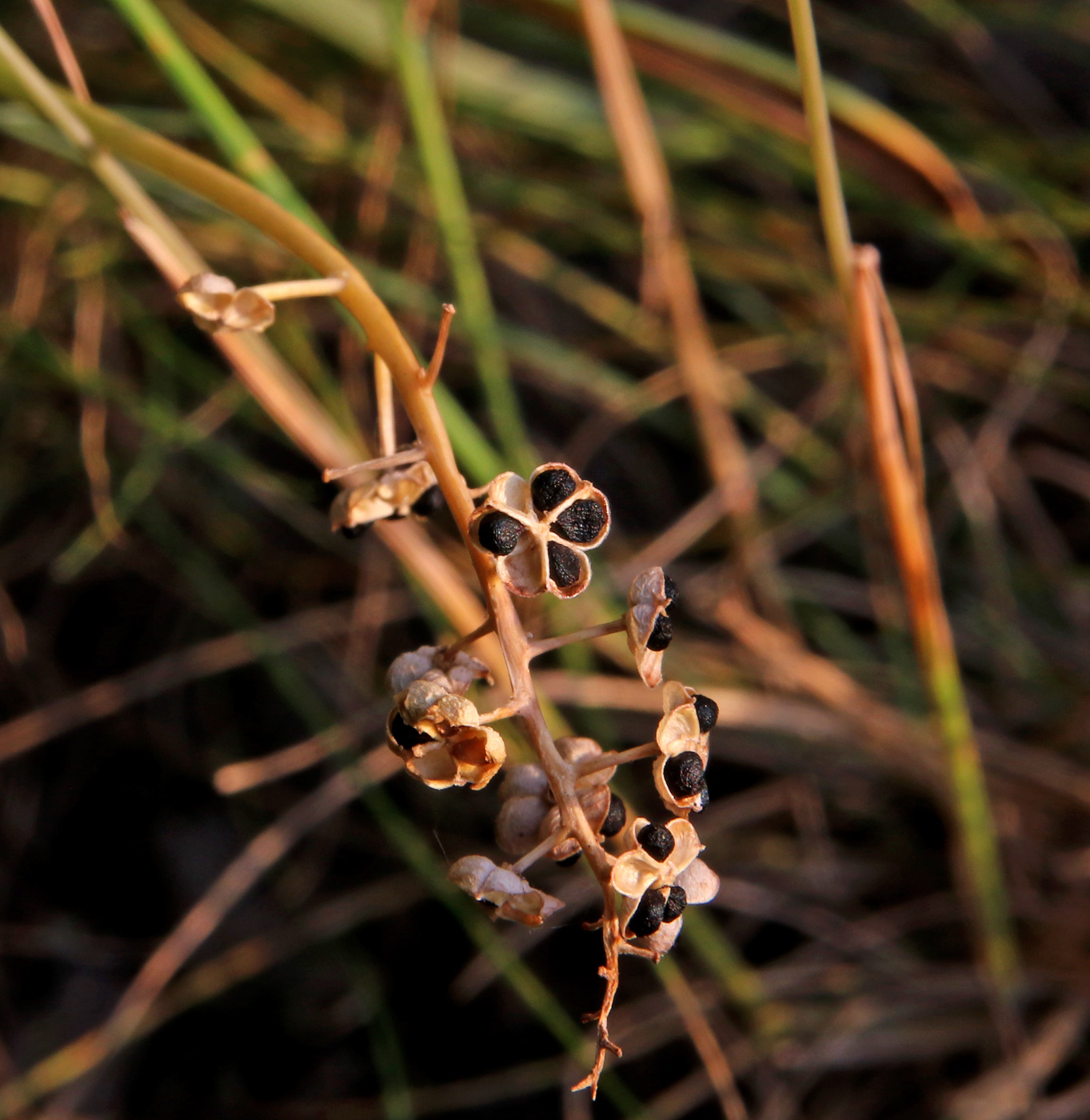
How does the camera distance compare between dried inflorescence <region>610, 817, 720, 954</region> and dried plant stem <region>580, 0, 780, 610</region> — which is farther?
dried plant stem <region>580, 0, 780, 610</region>

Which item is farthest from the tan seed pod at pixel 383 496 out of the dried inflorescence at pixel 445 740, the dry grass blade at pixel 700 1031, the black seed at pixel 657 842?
the dry grass blade at pixel 700 1031

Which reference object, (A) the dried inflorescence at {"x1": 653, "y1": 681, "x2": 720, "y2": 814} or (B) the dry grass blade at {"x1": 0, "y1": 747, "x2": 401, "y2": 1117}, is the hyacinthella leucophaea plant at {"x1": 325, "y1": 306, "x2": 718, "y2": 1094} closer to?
(A) the dried inflorescence at {"x1": 653, "y1": 681, "x2": 720, "y2": 814}

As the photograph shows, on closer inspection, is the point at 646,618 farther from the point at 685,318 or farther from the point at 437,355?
the point at 685,318

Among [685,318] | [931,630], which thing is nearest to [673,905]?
[931,630]

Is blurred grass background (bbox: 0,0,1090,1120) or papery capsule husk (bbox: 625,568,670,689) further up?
papery capsule husk (bbox: 625,568,670,689)

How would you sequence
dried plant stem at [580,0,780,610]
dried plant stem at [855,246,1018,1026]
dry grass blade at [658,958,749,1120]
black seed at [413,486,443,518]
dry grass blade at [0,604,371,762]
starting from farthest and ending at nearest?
dry grass blade at [0,604,371,762] < dried plant stem at [580,0,780,610] < dry grass blade at [658,958,749,1120] < dried plant stem at [855,246,1018,1026] < black seed at [413,486,443,518]

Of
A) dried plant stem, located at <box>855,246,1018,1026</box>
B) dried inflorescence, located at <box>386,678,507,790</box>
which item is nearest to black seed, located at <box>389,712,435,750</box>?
dried inflorescence, located at <box>386,678,507,790</box>

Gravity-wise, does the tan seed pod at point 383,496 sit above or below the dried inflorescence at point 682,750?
above

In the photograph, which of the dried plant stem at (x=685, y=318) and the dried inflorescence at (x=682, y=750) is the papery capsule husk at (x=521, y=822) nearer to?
the dried inflorescence at (x=682, y=750)
